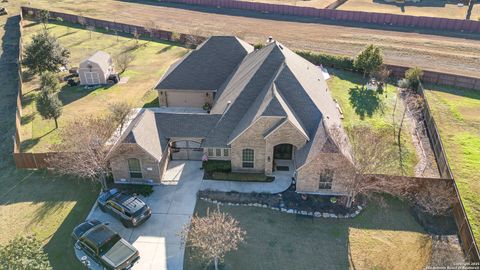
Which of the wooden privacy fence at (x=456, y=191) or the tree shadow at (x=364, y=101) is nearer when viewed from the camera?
the wooden privacy fence at (x=456, y=191)

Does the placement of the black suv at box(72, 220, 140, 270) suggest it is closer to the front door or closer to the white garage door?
the front door

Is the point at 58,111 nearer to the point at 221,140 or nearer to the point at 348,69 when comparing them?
the point at 221,140

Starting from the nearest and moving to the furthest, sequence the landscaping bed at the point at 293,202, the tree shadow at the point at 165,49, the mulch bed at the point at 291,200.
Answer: the landscaping bed at the point at 293,202 < the mulch bed at the point at 291,200 < the tree shadow at the point at 165,49

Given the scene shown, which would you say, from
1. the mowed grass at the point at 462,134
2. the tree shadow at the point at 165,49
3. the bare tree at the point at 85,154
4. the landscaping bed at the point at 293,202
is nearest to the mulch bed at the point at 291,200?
the landscaping bed at the point at 293,202

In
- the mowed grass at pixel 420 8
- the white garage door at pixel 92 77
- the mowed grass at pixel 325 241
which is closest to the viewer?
the mowed grass at pixel 325 241

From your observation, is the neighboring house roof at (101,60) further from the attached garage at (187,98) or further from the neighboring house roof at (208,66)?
the attached garage at (187,98)

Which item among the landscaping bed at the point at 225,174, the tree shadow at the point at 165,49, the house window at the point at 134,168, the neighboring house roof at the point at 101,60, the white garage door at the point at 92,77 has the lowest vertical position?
the landscaping bed at the point at 225,174

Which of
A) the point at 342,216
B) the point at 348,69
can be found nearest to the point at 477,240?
the point at 342,216
